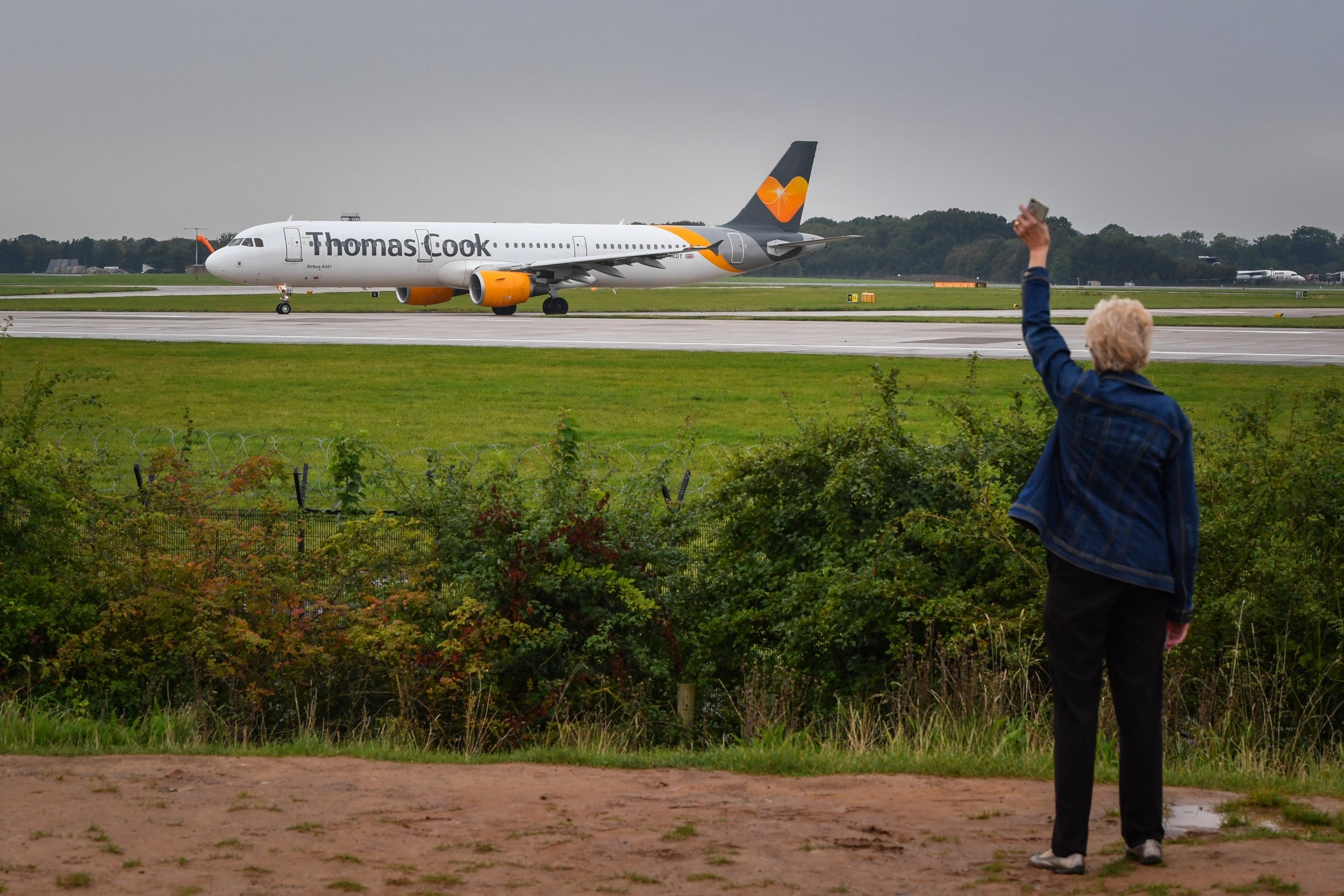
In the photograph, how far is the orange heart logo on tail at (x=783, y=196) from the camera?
61.1 meters

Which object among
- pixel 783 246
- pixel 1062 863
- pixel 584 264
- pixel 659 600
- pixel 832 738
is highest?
pixel 783 246

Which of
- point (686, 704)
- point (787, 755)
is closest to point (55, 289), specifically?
point (686, 704)

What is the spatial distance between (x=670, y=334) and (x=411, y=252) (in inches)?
510

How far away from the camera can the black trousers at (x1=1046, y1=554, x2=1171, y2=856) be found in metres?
5.14

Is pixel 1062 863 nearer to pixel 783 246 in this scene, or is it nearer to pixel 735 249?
pixel 735 249

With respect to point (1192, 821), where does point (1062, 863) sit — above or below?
above

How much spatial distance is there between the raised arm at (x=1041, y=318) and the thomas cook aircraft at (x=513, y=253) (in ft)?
141

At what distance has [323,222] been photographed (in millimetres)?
47688

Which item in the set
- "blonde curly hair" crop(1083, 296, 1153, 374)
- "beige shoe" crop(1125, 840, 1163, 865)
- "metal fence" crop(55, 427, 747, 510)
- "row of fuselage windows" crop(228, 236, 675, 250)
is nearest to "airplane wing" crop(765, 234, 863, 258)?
"row of fuselage windows" crop(228, 236, 675, 250)

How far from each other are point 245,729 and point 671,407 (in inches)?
562

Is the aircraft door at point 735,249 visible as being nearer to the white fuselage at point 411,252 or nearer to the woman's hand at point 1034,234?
the white fuselage at point 411,252

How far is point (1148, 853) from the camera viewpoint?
518 centimetres

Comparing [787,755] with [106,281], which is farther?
[106,281]

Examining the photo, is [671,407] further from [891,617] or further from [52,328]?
[52,328]
